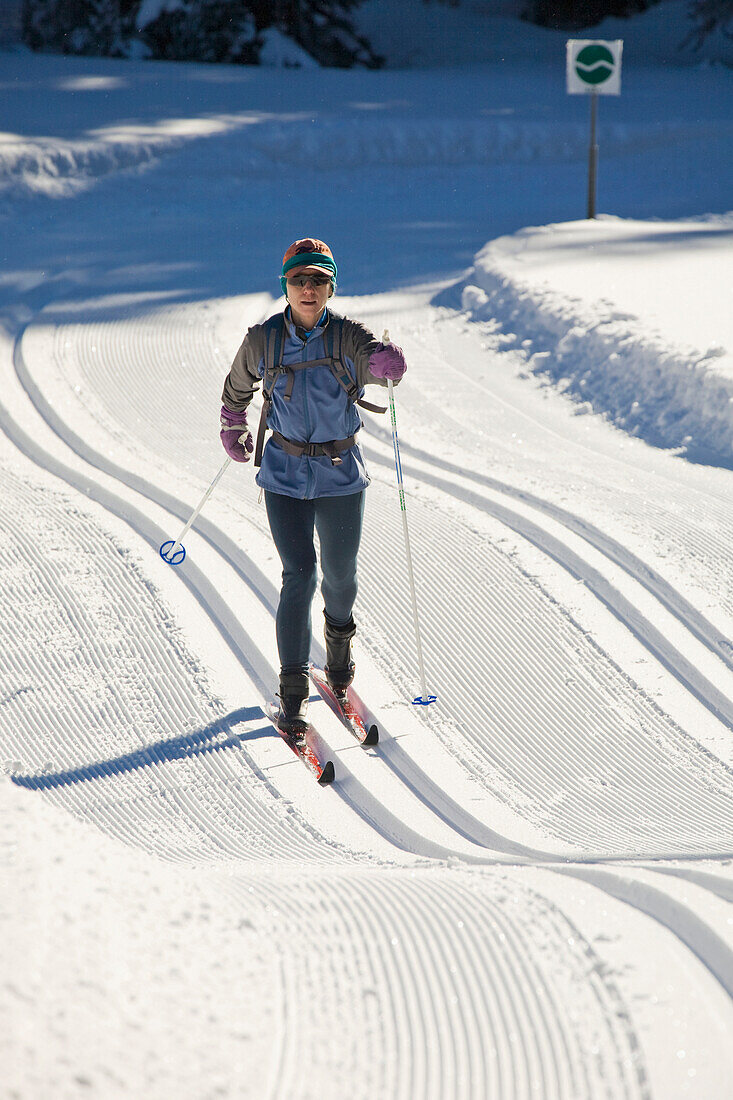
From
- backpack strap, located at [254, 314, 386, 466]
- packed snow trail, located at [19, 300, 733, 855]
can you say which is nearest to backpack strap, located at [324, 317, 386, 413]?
backpack strap, located at [254, 314, 386, 466]

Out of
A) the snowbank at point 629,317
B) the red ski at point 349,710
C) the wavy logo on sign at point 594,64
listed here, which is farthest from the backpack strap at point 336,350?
the wavy logo on sign at point 594,64

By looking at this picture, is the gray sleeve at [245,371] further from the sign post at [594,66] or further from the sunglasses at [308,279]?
the sign post at [594,66]

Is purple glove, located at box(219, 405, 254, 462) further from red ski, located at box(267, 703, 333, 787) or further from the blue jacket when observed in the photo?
red ski, located at box(267, 703, 333, 787)

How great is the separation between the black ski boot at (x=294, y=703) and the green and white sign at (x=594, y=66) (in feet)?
30.0

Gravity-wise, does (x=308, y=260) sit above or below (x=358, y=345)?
above

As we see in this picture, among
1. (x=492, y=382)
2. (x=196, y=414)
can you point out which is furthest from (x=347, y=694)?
(x=492, y=382)

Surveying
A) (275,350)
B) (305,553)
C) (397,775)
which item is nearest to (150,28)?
(275,350)

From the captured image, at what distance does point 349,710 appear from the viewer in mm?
4004

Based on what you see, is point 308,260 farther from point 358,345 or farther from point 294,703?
point 294,703

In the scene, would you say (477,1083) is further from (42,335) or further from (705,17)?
(705,17)

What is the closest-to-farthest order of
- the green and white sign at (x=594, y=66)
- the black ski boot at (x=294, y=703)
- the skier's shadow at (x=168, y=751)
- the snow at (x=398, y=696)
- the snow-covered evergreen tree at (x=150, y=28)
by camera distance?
the snow at (x=398, y=696), the skier's shadow at (x=168, y=751), the black ski boot at (x=294, y=703), the green and white sign at (x=594, y=66), the snow-covered evergreen tree at (x=150, y=28)

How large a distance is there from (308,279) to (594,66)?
919 centimetres

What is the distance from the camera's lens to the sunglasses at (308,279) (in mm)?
3291

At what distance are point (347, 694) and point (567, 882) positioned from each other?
5.18 feet
